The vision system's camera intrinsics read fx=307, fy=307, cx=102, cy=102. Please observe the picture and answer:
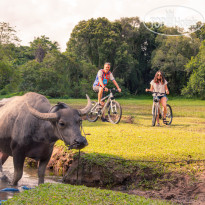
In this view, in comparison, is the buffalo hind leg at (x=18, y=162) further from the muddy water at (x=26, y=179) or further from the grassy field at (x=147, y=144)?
the grassy field at (x=147, y=144)

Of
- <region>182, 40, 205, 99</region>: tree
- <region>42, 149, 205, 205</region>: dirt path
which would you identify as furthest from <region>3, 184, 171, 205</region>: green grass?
<region>182, 40, 205, 99</region>: tree

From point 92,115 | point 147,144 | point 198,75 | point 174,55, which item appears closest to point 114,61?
point 174,55

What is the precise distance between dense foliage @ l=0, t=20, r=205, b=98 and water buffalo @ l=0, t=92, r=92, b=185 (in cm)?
2822

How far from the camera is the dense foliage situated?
3762 cm

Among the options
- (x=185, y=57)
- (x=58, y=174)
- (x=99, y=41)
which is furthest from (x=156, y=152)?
(x=185, y=57)

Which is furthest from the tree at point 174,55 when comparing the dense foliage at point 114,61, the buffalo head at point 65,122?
the buffalo head at point 65,122

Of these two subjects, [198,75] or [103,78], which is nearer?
[103,78]

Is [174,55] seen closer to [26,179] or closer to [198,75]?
[198,75]

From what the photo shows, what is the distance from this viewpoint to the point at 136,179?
5879 mm

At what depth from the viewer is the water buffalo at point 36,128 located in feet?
15.5

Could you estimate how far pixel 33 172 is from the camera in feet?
23.0

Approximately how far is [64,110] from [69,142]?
1.76 feet

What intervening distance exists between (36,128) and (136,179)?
2.16 meters

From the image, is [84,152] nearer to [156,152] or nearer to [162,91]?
[156,152]
